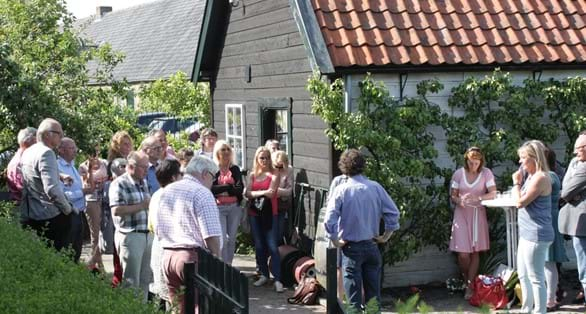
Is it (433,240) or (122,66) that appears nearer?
(433,240)

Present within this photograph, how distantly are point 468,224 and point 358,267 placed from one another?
2488 millimetres

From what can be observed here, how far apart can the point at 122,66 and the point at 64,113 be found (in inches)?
936

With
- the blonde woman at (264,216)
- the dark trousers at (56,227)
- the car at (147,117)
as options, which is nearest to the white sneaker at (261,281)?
the blonde woman at (264,216)

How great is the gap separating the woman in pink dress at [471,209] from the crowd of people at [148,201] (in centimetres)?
203

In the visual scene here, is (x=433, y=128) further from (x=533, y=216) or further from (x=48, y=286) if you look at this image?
(x=48, y=286)

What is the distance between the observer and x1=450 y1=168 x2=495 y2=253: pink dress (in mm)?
9305

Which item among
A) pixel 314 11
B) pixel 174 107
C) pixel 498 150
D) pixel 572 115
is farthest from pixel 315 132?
pixel 174 107

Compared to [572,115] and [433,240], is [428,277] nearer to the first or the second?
[433,240]

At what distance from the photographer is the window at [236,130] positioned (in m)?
12.9

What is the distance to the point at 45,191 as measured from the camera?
777 centimetres

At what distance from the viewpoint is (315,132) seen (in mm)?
10312

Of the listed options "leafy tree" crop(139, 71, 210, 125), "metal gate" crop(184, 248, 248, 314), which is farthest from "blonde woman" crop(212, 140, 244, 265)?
"leafy tree" crop(139, 71, 210, 125)

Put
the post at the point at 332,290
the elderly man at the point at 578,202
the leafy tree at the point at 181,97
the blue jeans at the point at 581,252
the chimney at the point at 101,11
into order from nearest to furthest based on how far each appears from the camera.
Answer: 1. the post at the point at 332,290
2. the elderly man at the point at 578,202
3. the blue jeans at the point at 581,252
4. the leafy tree at the point at 181,97
5. the chimney at the point at 101,11

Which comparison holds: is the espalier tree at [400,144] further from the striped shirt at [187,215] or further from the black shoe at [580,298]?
the striped shirt at [187,215]
